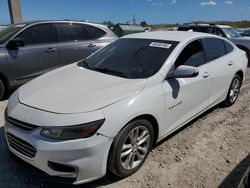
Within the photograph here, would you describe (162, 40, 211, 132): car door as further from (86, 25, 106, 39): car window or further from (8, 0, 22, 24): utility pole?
(8, 0, 22, 24): utility pole

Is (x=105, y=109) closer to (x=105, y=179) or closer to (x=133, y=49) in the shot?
(x=105, y=179)

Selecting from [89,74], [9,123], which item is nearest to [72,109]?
[9,123]

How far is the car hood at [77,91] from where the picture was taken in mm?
2719

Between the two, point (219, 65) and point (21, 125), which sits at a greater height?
point (219, 65)

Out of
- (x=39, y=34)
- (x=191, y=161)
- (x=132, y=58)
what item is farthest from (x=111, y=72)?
(x=39, y=34)

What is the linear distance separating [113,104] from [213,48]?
2569 millimetres

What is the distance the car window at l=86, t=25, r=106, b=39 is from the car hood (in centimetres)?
336

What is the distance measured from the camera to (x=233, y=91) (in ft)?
17.3

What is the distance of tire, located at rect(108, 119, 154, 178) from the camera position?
273cm

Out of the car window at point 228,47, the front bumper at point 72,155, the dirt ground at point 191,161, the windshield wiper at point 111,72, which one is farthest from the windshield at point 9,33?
the car window at point 228,47

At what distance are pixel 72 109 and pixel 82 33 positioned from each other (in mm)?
4373

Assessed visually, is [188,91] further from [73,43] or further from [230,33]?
[230,33]

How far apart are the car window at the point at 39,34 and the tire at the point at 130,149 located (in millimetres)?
3899

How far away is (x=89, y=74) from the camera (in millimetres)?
3555
